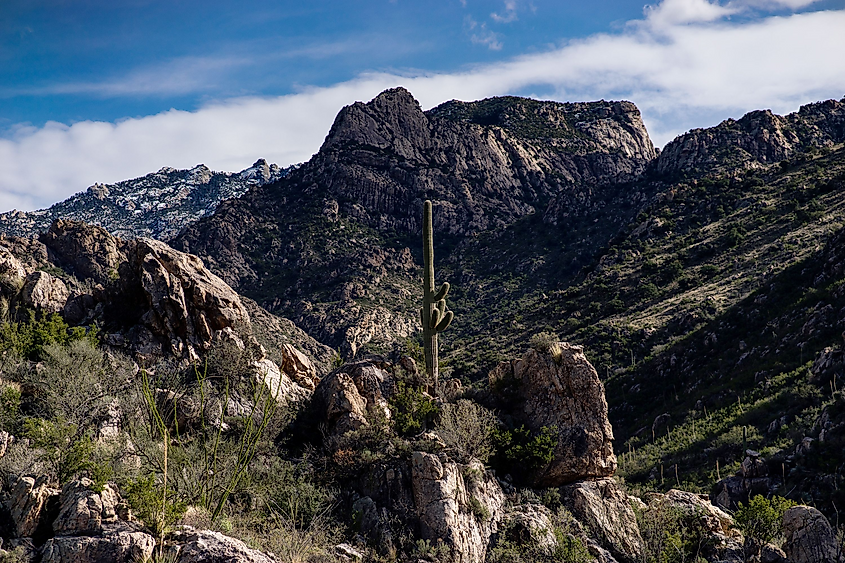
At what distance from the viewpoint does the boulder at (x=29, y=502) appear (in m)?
10.4

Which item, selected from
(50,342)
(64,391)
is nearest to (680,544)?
(64,391)

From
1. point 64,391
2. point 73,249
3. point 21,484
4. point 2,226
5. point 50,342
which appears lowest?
point 21,484

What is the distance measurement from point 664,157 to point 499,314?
4554 cm

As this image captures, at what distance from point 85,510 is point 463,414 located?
10.2m

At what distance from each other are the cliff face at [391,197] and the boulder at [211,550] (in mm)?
58973

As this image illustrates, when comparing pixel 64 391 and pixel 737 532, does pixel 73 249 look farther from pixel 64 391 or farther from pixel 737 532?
pixel 737 532

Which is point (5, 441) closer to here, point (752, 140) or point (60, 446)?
point (60, 446)

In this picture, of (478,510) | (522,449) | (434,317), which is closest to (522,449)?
(522,449)

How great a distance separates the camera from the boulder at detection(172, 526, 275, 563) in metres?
9.88

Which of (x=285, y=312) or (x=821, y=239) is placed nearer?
(x=821, y=239)

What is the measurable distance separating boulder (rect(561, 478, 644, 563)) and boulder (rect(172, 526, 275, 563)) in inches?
372

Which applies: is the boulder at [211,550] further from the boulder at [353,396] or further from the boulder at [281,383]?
the boulder at [281,383]

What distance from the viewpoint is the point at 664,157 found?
313 ft

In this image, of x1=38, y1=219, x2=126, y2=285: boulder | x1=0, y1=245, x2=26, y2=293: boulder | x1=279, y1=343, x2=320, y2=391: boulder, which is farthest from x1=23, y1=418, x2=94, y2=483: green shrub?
x1=38, y1=219, x2=126, y2=285: boulder
